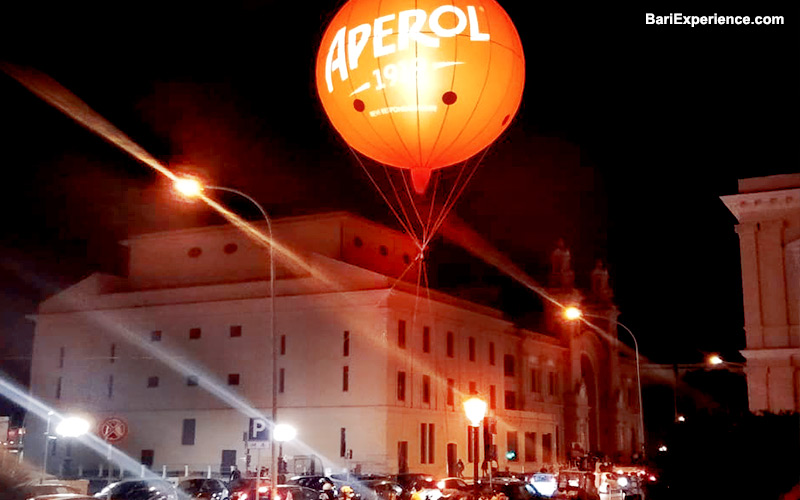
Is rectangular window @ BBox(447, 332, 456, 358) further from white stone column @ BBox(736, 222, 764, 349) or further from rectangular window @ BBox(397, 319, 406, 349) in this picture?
white stone column @ BBox(736, 222, 764, 349)

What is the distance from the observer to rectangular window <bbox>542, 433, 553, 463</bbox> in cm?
6188

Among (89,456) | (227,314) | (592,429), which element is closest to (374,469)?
(227,314)

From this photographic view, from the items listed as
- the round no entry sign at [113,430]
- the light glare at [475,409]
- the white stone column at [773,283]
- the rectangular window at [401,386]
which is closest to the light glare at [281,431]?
the round no entry sign at [113,430]

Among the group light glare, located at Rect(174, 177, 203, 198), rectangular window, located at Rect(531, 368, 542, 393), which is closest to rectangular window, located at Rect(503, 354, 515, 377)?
rectangular window, located at Rect(531, 368, 542, 393)

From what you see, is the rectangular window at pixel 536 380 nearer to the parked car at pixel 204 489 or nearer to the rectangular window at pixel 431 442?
the rectangular window at pixel 431 442

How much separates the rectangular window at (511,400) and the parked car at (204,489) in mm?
31469

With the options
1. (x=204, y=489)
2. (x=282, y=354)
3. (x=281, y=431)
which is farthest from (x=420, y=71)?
(x=282, y=354)

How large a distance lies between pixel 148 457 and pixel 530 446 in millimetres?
25870

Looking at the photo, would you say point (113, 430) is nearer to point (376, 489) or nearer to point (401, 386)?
point (376, 489)

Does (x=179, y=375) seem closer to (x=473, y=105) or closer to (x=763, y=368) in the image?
(x=763, y=368)

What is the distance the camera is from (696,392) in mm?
78375

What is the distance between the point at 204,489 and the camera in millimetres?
29125

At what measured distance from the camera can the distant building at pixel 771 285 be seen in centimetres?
3662

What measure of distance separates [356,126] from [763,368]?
29.7 m
